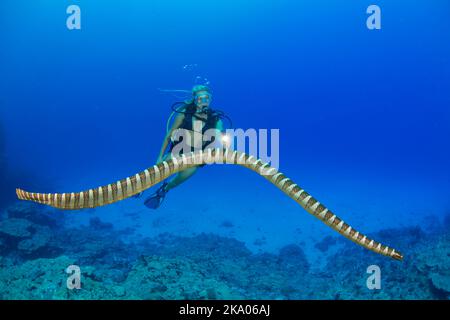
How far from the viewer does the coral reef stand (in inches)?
259

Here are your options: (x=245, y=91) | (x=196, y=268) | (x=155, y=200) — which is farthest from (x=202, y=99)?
(x=245, y=91)

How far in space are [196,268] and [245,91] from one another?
9637 centimetres

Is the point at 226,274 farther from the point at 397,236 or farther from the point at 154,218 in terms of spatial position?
the point at 154,218

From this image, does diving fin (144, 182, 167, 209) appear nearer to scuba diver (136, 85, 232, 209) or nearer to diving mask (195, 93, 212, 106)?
scuba diver (136, 85, 232, 209)

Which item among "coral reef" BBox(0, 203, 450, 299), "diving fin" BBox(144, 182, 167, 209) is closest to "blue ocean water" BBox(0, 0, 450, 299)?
"coral reef" BBox(0, 203, 450, 299)

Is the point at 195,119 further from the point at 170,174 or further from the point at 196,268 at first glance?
the point at 196,268

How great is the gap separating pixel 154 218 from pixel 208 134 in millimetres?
13717

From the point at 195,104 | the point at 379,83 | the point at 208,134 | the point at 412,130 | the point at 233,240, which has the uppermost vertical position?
the point at 379,83

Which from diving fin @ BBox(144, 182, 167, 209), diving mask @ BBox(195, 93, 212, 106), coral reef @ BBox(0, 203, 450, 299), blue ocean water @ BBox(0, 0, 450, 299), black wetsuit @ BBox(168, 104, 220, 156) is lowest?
coral reef @ BBox(0, 203, 450, 299)

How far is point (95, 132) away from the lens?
10288 centimetres

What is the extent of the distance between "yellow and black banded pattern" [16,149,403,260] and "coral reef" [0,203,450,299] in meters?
2.49

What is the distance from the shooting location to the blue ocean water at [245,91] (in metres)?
39.4

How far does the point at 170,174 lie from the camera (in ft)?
16.5
